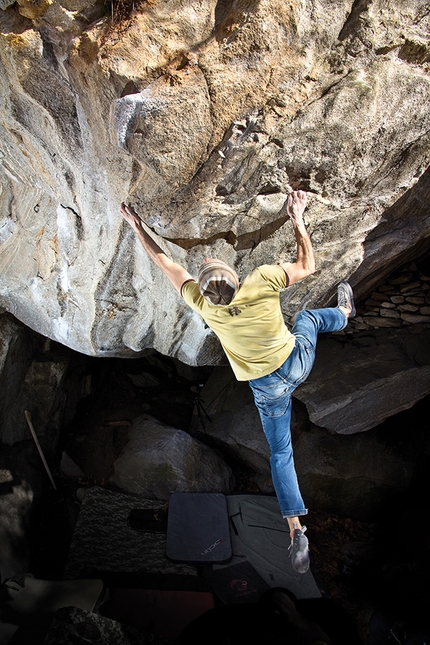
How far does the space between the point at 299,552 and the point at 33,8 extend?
3.63 meters

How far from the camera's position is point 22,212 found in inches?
131

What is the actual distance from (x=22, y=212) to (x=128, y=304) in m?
1.17

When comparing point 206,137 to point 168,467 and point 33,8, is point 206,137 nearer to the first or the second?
point 33,8

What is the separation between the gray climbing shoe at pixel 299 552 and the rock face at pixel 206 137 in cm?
191

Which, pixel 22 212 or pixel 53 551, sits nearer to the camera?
pixel 22 212

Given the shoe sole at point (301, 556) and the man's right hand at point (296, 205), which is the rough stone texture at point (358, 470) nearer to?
the shoe sole at point (301, 556)

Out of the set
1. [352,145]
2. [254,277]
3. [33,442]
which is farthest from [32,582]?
[352,145]

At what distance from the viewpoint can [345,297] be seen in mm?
3336

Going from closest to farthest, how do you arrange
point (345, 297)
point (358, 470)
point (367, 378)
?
point (345, 297) → point (367, 378) → point (358, 470)

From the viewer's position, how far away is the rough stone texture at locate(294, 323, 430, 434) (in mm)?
4008

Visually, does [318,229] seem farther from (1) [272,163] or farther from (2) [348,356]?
(2) [348,356]

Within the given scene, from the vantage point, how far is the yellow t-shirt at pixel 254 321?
8.40 ft

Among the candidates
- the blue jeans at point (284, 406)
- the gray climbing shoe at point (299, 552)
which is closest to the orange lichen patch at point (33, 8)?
the blue jeans at point (284, 406)

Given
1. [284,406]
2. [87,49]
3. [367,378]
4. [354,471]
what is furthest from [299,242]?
[354,471]
